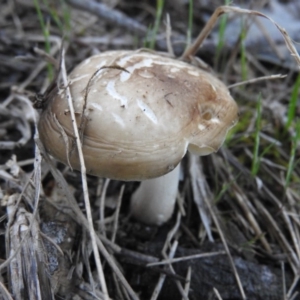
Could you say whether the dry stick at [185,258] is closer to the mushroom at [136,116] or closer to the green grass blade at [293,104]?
the mushroom at [136,116]

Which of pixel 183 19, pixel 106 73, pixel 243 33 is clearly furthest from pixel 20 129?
pixel 183 19

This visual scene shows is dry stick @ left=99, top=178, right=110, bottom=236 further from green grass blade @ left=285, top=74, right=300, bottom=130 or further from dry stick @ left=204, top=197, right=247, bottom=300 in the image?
green grass blade @ left=285, top=74, right=300, bottom=130

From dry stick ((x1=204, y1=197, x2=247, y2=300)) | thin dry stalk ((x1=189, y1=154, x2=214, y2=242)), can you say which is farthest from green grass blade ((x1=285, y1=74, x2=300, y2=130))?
dry stick ((x1=204, y1=197, x2=247, y2=300))

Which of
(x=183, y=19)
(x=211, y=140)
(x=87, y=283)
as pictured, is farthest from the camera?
(x=183, y=19)

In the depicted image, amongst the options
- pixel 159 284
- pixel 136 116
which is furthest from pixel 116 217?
pixel 136 116

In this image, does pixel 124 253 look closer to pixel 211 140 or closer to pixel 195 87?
pixel 211 140

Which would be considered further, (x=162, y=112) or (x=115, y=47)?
(x=115, y=47)
